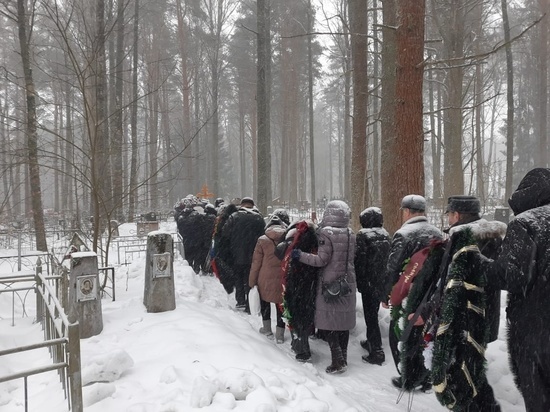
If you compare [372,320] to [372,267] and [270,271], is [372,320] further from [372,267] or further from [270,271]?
[270,271]

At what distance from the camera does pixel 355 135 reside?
33.1 feet

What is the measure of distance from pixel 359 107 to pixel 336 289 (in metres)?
6.36

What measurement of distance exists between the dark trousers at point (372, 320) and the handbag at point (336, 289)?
656 mm

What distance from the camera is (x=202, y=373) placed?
3.56 metres

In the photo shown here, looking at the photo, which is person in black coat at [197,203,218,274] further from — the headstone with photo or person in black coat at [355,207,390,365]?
person in black coat at [355,207,390,365]

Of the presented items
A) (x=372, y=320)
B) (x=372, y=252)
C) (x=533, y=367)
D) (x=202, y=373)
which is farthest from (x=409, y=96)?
(x=202, y=373)

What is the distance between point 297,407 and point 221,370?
803mm

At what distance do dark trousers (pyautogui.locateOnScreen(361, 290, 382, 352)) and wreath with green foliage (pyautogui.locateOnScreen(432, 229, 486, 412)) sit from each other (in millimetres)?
2095

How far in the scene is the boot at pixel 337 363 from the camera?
4762 millimetres

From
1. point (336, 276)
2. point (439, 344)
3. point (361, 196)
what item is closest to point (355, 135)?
point (361, 196)

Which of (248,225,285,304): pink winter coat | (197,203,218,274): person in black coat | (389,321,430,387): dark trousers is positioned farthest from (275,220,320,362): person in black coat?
(197,203,218,274): person in black coat

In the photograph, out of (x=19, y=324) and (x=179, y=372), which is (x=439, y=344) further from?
(x=19, y=324)

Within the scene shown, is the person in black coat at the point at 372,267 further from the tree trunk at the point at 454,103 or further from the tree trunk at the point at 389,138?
the tree trunk at the point at 454,103

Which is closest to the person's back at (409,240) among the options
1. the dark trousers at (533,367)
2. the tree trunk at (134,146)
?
the dark trousers at (533,367)
